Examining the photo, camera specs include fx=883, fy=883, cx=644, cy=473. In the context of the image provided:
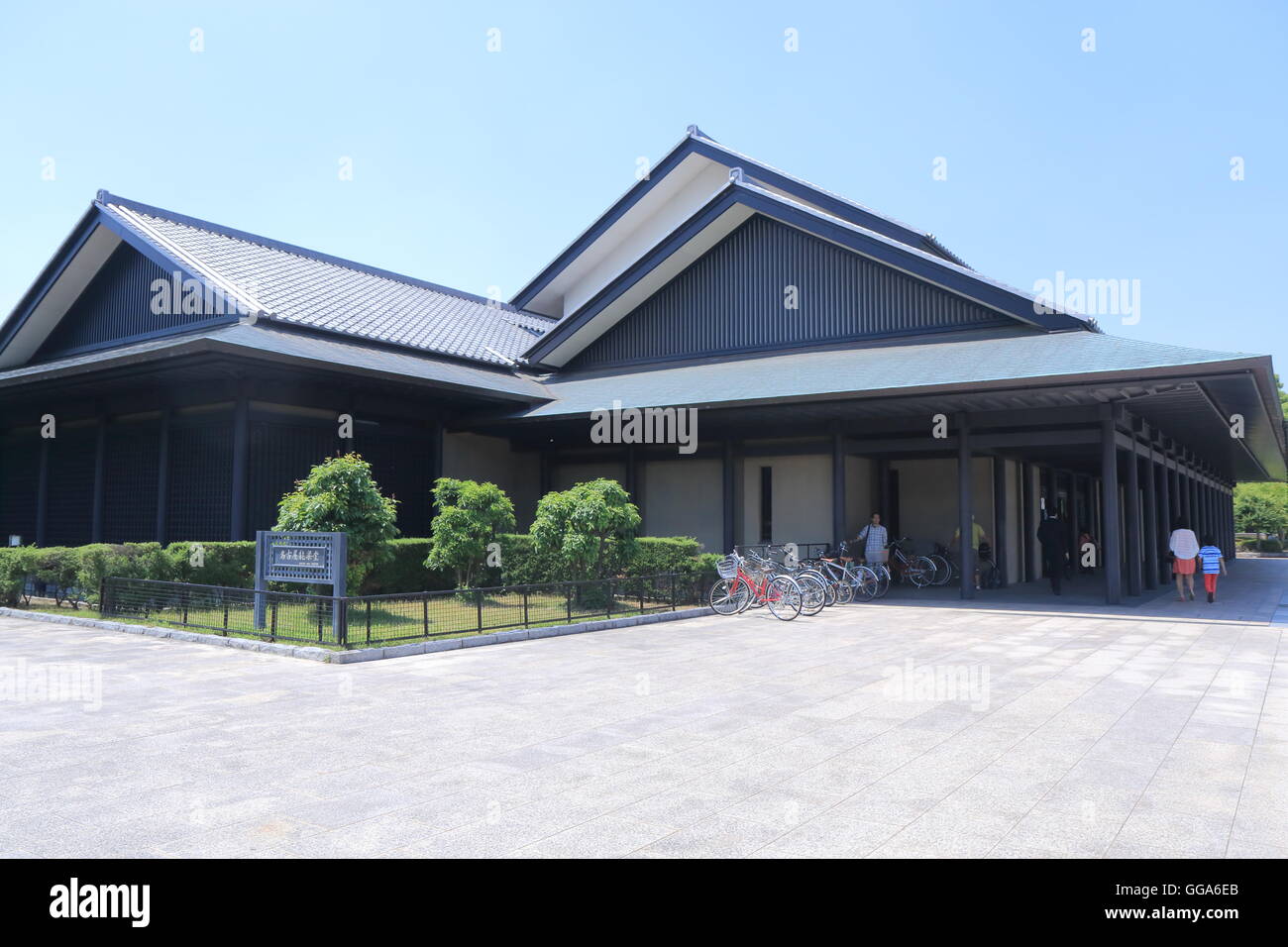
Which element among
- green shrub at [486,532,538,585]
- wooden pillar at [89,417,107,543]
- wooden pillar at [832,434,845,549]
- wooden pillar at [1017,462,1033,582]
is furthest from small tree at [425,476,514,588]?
wooden pillar at [1017,462,1033,582]

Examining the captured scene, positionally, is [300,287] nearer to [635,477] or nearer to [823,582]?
[635,477]

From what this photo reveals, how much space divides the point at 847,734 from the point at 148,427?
1745 centimetres

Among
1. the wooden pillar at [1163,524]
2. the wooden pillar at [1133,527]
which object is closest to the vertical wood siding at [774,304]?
the wooden pillar at [1133,527]

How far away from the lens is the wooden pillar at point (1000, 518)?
2022cm

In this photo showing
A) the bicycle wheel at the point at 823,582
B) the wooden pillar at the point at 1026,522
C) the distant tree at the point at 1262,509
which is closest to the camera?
the bicycle wheel at the point at 823,582

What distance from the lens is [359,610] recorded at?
1341 centimetres

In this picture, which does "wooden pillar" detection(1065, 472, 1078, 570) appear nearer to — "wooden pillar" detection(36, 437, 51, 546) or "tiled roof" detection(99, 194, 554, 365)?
"tiled roof" detection(99, 194, 554, 365)

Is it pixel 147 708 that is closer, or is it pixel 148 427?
pixel 147 708

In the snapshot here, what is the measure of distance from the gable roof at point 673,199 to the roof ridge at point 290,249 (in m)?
1.68

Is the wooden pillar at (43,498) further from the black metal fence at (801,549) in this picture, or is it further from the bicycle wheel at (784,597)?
the bicycle wheel at (784,597)

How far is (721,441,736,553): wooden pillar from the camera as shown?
2020 cm
